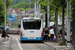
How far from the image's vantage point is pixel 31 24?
2498 centimetres

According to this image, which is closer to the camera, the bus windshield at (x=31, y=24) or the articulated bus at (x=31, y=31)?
the articulated bus at (x=31, y=31)

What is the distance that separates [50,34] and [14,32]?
3263cm

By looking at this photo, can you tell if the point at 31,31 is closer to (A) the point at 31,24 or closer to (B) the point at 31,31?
(B) the point at 31,31

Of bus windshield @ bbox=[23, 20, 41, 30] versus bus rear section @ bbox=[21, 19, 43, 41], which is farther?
bus windshield @ bbox=[23, 20, 41, 30]

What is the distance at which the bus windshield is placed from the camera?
81.2ft

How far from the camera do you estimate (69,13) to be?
1695cm

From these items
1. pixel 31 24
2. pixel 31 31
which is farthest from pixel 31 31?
pixel 31 24

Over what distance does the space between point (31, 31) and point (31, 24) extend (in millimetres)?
883

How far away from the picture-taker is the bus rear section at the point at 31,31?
2445cm

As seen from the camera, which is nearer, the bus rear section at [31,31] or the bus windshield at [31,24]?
the bus rear section at [31,31]

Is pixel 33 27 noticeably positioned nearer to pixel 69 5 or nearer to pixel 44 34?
pixel 44 34

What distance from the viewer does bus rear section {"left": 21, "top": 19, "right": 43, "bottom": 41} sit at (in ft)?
80.2

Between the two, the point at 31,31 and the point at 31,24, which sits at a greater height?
the point at 31,24

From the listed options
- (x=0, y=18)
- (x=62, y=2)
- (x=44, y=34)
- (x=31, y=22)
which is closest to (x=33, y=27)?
(x=31, y=22)
